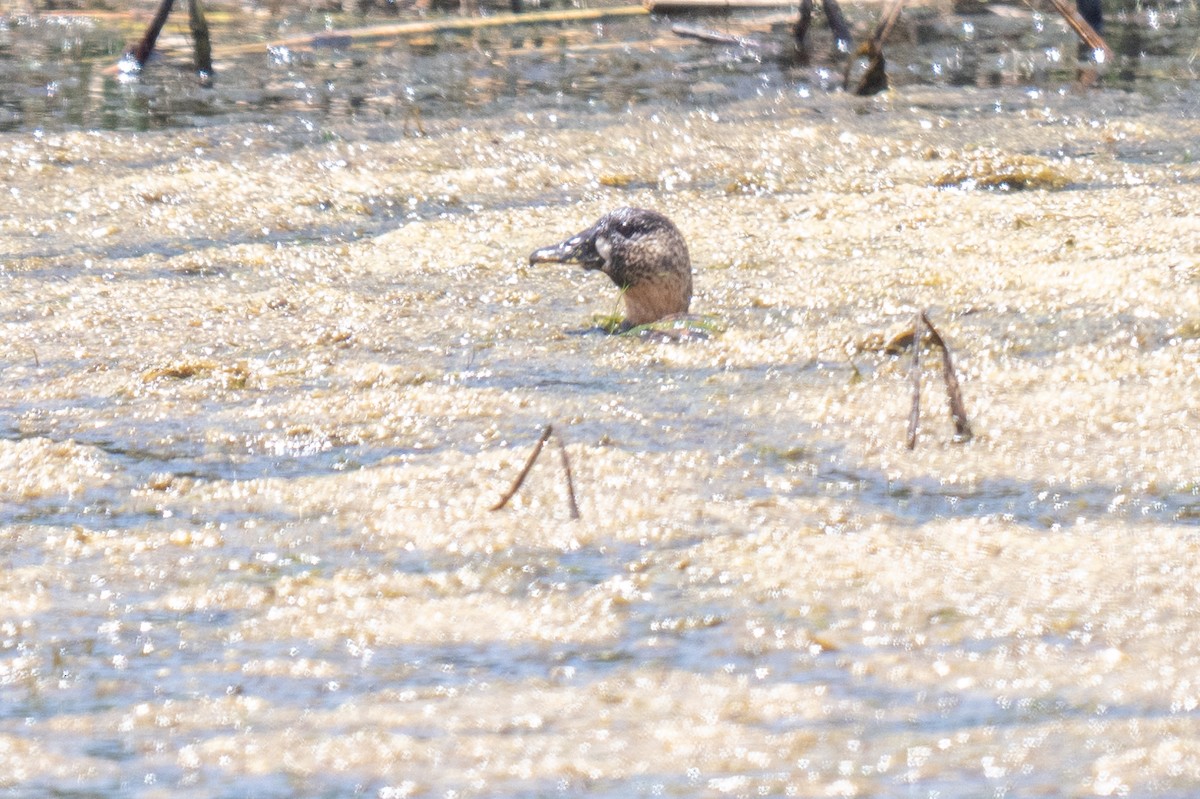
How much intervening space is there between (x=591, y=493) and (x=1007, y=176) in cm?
351

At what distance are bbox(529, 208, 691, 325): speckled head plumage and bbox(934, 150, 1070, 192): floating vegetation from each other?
6.30 ft

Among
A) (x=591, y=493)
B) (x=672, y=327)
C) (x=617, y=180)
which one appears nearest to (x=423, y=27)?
(x=617, y=180)

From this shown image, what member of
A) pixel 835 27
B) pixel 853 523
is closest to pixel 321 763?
pixel 853 523

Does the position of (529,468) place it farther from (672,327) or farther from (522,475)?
(672,327)

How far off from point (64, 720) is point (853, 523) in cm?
156

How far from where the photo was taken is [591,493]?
3.27 m

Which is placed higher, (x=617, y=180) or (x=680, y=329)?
(x=617, y=180)

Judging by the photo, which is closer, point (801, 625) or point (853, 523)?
point (801, 625)

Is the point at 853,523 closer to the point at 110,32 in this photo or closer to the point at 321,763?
the point at 321,763

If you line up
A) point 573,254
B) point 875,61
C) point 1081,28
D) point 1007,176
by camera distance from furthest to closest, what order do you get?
point 1081,28
point 875,61
point 1007,176
point 573,254

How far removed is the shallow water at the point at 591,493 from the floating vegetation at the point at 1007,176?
0.03m

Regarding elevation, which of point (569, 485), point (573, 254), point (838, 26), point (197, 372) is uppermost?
point (838, 26)

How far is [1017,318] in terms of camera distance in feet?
14.5

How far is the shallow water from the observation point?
2.25 metres
